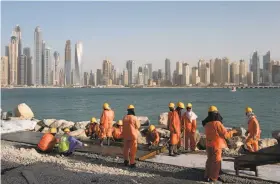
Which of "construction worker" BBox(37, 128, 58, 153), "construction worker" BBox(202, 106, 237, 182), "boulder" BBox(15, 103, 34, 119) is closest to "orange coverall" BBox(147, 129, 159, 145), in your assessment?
"construction worker" BBox(37, 128, 58, 153)

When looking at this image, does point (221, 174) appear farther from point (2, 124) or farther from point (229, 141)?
point (2, 124)

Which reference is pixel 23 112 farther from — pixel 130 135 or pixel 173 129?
pixel 130 135

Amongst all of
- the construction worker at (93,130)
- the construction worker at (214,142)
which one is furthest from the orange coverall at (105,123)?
the construction worker at (214,142)

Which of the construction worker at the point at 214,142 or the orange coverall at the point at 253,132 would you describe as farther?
the orange coverall at the point at 253,132

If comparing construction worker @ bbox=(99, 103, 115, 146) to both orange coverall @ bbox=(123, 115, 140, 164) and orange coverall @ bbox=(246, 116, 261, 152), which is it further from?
orange coverall @ bbox=(246, 116, 261, 152)

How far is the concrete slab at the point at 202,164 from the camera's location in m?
9.21

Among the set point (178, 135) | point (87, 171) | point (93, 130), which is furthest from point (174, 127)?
point (93, 130)

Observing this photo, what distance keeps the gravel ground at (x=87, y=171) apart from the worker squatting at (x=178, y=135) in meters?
0.41

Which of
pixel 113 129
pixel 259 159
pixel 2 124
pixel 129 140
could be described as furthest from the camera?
pixel 2 124

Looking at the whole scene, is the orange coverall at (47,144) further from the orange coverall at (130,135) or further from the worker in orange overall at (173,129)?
the worker in orange overall at (173,129)

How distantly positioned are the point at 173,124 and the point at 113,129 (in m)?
3.98

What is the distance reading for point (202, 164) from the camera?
10414mm

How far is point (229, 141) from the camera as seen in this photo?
15.1m

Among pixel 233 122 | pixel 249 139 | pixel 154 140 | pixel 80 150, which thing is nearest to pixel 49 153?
pixel 80 150
